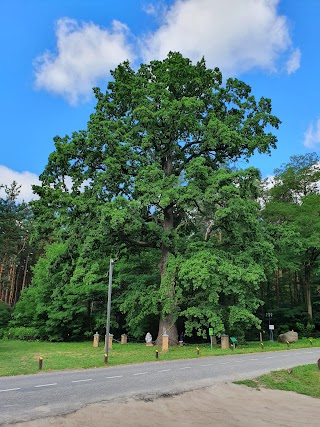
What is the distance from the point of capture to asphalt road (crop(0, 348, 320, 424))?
27.7ft

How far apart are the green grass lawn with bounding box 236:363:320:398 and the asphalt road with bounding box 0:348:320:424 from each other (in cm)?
69

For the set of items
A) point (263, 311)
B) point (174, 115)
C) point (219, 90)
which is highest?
point (219, 90)

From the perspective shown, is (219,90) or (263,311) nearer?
(219,90)

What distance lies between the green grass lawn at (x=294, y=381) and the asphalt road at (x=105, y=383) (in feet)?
2.27

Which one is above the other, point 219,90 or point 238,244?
point 219,90

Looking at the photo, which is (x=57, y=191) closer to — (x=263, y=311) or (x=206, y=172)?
(x=206, y=172)

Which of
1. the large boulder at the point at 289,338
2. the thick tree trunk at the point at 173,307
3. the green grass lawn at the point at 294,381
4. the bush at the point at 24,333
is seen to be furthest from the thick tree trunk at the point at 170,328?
the bush at the point at 24,333

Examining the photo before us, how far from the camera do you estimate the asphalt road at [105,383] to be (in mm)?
8445

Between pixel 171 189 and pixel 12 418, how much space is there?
17.2 m

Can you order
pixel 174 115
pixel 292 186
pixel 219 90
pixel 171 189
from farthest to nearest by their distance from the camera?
pixel 292 186 → pixel 219 90 → pixel 174 115 → pixel 171 189

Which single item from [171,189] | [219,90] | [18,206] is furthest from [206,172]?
[18,206]

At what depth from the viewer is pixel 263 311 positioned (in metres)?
42.7

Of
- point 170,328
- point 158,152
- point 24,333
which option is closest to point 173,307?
point 170,328

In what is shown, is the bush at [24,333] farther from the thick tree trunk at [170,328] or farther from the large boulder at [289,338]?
the large boulder at [289,338]
